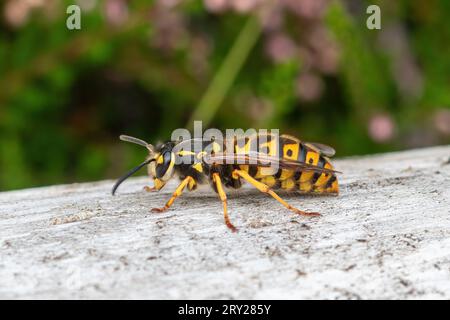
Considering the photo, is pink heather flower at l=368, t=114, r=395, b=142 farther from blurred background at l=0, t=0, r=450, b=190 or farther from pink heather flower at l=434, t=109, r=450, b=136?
pink heather flower at l=434, t=109, r=450, b=136

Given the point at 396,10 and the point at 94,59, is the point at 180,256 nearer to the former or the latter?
the point at 94,59

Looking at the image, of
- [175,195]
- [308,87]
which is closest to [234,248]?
[175,195]

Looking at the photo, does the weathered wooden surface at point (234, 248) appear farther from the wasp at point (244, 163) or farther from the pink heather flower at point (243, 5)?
the pink heather flower at point (243, 5)

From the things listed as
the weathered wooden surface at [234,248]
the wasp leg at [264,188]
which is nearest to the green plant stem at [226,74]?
the wasp leg at [264,188]

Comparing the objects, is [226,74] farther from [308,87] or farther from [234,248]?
[234,248]

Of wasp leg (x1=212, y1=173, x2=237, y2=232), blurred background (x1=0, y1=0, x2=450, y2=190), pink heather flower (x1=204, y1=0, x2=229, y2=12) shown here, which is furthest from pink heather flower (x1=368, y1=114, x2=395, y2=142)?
wasp leg (x1=212, y1=173, x2=237, y2=232)
